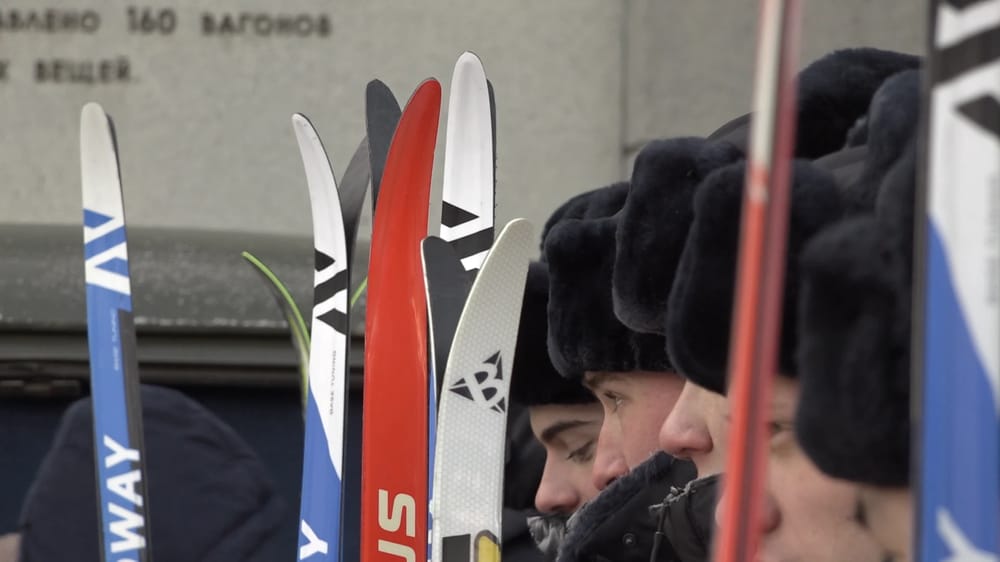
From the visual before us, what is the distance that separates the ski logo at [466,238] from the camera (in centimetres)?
251

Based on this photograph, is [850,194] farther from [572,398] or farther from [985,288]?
[572,398]

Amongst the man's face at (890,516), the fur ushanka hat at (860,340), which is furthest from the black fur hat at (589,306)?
the fur ushanka hat at (860,340)

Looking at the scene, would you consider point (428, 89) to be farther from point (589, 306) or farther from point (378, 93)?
point (589, 306)

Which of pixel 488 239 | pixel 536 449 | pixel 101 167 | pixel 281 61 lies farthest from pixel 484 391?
pixel 281 61

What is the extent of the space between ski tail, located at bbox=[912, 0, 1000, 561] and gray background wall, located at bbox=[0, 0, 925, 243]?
16.8ft

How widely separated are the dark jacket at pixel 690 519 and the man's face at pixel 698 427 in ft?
0.28

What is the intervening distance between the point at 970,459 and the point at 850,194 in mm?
503

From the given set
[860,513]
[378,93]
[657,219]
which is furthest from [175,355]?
[860,513]

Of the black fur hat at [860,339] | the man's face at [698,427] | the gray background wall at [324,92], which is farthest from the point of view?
the gray background wall at [324,92]

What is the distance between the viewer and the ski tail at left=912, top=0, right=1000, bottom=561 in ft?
3.86

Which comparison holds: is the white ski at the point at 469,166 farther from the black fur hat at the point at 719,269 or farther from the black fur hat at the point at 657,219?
the black fur hat at the point at 719,269

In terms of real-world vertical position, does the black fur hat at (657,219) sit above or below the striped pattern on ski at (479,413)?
above

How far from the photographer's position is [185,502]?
2053 mm

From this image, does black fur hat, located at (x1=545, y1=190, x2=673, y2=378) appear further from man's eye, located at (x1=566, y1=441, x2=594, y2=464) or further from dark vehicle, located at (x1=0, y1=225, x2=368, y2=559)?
dark vehicle, located at (x1=0, y1=225, x2=368, y2=559)
